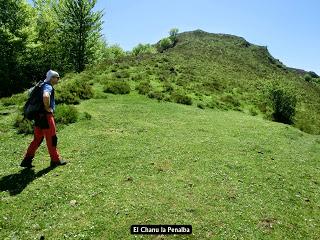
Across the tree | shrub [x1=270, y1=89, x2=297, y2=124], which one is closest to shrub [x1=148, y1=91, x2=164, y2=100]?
shrub [x1=270, y1=89, x2=297, y2=124]

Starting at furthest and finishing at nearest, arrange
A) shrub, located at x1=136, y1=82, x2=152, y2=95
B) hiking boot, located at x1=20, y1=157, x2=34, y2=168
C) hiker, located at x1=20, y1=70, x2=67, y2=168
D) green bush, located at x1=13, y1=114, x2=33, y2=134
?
shrub, located at x1=136, y1=82, x2=152, y2=95 → green bush, located at x1=13, y1=114, x2=33, y2=134 → hiking boot, located at x1=20, y1=157, x2=34, y2=168 → hiker, located at x1=20, y1=70, x2=67, y2=168

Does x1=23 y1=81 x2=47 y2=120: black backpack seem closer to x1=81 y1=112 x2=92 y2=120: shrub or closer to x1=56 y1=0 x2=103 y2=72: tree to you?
x1=81 y1=112 x2=92 y2=120: shrub

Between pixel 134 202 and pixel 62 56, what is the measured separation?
1964 inches

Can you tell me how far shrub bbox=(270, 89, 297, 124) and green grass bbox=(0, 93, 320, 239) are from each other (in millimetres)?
14376

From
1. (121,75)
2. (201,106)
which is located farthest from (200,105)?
(121,75)

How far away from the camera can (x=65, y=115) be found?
2080 centimetres

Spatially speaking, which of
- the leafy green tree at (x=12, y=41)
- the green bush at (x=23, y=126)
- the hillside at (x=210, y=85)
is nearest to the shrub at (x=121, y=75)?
the hillside at (x=210, y=85)

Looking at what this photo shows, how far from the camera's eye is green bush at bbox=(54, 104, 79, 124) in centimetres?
2041

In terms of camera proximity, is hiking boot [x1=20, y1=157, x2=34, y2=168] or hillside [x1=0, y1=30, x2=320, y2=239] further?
hiking boot [x1=20, y1=157, x2=34, y2=168]

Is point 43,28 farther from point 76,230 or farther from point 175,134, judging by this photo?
point 76,230

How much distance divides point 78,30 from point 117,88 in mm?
27542

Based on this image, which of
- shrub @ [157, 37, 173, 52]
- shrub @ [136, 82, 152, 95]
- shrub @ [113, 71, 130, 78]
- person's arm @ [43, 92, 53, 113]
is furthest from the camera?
shrub @ [157, 37, 173, 52]

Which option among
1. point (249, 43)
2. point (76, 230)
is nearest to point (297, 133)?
point (76, 230)

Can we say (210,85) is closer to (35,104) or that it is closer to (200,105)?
(200,105)
